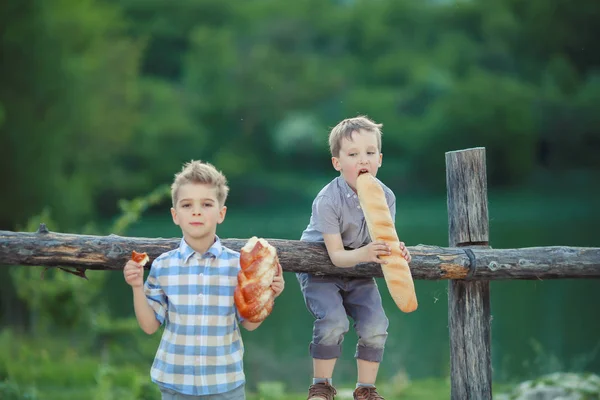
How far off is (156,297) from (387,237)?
3.04 ft

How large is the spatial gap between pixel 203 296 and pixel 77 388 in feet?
16.3

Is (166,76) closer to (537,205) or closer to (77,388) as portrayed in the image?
(537,205)

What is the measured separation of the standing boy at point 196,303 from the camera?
9.12 ft

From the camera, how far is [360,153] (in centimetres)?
332

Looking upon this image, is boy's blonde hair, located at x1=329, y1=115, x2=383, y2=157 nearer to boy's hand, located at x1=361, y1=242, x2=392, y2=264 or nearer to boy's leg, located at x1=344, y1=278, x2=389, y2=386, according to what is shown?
boy's hand, located at x1=361, y1=242, x2=392, y2=264

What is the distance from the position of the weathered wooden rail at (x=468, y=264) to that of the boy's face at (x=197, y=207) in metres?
0.71

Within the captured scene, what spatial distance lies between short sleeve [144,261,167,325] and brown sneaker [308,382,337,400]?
0.83m

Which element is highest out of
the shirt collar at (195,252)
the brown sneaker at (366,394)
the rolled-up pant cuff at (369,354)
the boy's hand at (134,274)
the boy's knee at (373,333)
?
the shirt collar at (195,252)

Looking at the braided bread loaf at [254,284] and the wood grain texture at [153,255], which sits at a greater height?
the wood grain texture at [153,255]

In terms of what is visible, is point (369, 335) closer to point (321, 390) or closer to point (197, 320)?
point (321, 390)

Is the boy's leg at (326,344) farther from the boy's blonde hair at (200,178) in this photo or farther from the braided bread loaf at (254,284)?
the boy's blonde hair at (200,178)

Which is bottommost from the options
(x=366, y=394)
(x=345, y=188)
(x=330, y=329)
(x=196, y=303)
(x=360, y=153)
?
(x=366, y=394)

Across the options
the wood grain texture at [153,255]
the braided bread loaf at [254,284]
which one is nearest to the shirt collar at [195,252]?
the braided bread loaf at [254,284]

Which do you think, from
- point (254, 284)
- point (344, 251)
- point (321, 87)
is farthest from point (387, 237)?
point (321, 87)
